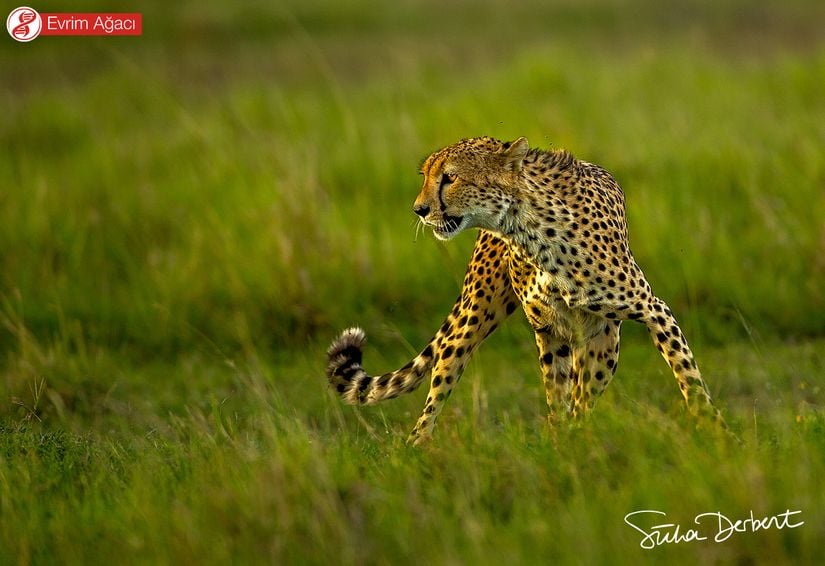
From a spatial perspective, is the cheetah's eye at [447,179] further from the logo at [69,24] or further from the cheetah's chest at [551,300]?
the logo at [69,24]

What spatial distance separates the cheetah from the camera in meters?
3.83

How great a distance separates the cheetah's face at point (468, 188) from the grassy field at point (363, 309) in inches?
19.0

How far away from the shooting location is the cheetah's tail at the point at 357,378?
4234mm

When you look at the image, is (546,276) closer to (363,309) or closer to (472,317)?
(472,317)

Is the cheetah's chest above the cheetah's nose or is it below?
below

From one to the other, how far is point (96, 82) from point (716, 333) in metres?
5.52

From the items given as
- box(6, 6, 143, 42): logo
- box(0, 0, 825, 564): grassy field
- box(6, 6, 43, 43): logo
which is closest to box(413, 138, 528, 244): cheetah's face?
box(0, 0, 825, 564): grassy field

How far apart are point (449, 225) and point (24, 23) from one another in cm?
725

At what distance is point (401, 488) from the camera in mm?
3385

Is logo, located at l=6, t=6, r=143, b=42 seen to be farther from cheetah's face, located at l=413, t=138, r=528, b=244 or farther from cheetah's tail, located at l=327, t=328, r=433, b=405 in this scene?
cheetah's face, located at l=413, t=138, r=528, b=244

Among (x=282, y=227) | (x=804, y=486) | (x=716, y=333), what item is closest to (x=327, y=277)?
(x=282, y=227)

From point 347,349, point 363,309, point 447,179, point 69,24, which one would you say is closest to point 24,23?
point 69,24

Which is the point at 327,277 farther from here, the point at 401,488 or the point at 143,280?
the point at 401,488

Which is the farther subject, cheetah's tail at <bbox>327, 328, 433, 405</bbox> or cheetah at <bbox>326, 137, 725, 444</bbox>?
cheetah's tail at <bbox>327, 328, 433, 405</bbox>
